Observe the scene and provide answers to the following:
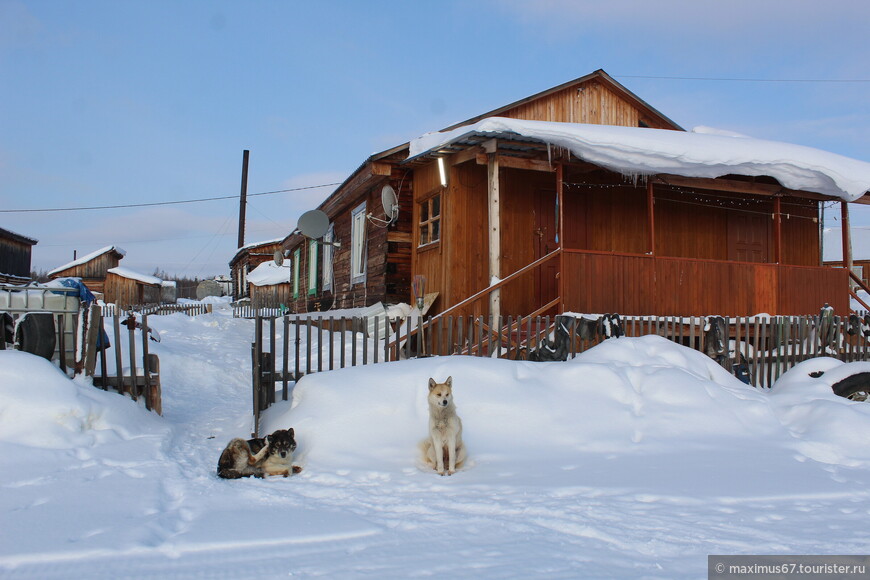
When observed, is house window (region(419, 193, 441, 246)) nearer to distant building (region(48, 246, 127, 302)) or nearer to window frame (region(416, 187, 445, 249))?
window frame (region(416, 187, 445, 249))

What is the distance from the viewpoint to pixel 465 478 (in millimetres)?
5230

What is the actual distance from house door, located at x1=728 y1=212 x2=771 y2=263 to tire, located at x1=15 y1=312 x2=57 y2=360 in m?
12.8

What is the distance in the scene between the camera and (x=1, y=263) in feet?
109

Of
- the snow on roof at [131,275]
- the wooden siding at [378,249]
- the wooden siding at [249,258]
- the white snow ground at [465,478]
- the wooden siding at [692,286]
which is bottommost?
the white snow ground at [465,478]

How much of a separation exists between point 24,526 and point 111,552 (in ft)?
2.73

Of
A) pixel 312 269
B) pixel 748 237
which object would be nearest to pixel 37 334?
pixel 748 237

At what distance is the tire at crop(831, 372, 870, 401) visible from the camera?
7.77m

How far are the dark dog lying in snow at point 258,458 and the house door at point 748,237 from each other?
38.4 ft

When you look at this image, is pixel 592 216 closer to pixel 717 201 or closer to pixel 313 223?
pixel 717 201

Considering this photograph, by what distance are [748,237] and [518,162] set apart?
Answer: 6797 millimetres

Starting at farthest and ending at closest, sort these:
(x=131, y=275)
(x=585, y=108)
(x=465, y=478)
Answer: (x=131, y=275), (x=585, y=108), (x=465, y=478)

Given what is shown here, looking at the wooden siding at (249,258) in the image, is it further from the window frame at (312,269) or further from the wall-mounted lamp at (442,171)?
the wall-mounted lamp at (442,171)

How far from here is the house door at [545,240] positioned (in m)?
12.1

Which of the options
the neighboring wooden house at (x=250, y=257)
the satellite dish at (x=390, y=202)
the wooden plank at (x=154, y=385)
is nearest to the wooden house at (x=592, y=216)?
the satellite dish at (x=390, y=202)
